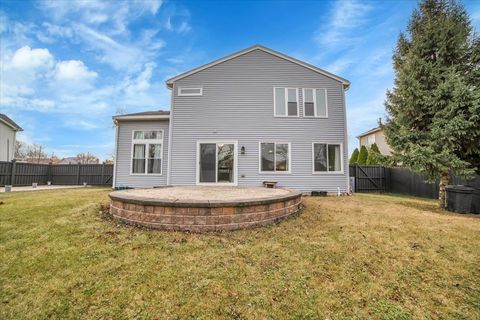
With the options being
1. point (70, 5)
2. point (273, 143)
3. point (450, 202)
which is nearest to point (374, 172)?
point (450, 202)

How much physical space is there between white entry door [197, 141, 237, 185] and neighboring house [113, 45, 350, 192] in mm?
46

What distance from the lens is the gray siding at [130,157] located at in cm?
1116

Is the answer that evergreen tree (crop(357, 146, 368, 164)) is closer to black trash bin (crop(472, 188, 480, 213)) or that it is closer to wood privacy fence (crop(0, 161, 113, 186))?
black trash bin (crop(472, 188, 480, 213))

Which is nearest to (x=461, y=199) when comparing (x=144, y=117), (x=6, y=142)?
(x=144, y=117)

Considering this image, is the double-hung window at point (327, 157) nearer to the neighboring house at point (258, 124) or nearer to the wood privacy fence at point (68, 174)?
the neighboring house at point (258, 124)

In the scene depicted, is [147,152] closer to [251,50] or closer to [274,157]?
[274,157]

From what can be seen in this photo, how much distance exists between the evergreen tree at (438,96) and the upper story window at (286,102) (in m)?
3.84

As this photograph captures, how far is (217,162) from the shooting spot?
10.1 meters

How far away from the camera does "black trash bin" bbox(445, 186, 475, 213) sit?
6668 mm

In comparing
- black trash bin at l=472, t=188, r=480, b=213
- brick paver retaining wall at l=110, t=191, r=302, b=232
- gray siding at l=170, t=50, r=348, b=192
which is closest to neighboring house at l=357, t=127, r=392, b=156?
gray siding at l=170, t=50, r=348, b=192

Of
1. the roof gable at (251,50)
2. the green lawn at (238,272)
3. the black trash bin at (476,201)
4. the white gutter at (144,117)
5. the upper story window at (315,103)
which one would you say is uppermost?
the roof gable at (251,50)

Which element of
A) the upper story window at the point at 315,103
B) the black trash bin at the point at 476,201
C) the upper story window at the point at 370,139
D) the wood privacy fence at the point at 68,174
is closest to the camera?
the black trash bin at the point at 476,201

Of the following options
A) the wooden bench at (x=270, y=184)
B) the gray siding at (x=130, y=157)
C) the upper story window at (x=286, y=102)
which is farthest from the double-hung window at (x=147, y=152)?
the upper story window at (x=286, y=102)

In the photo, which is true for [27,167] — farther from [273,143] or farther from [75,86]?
[273,143]
